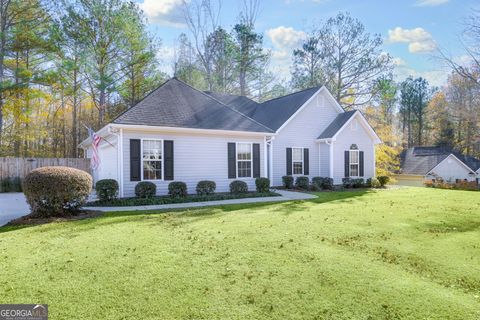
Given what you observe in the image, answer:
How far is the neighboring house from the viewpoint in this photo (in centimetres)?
1218

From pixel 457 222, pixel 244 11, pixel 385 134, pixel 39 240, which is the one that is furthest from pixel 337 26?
pixel 39 240

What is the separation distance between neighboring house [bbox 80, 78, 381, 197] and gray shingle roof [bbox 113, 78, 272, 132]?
0.04m

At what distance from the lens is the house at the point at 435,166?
28.3 m

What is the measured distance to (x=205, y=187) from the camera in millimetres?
12711

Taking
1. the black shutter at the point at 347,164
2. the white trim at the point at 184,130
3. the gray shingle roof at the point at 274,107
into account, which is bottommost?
the black shutter at the point at 347,164

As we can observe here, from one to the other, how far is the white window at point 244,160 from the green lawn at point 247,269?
6.72m

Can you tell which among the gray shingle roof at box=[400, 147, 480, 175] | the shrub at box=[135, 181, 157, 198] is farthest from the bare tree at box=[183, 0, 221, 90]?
the gray shingle roof at box=[400, 147, 480, 175]

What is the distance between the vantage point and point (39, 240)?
20.0 feet

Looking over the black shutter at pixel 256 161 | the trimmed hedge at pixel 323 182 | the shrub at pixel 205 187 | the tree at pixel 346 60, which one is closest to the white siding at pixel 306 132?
the trimmed hedge at pixel 323 182

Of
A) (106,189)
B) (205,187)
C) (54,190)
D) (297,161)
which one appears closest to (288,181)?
(297,161)

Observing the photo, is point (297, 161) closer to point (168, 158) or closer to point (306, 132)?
point (306, 132)

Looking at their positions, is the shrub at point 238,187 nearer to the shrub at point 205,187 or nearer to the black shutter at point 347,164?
the shrub at point 205,187

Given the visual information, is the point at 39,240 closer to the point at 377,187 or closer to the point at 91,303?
the point at 91,303

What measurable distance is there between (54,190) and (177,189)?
472 centimetres
